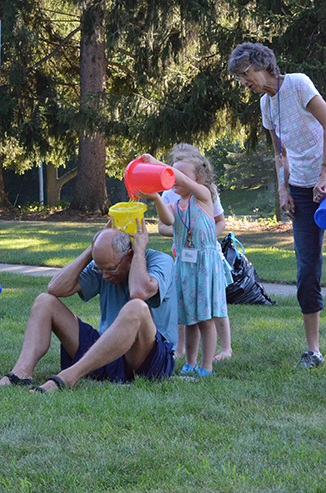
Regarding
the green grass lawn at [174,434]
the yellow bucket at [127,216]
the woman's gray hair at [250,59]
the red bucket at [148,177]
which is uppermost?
the woman's gray hair at [250,59]

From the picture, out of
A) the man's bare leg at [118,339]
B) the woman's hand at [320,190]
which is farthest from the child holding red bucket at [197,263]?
the woman's hand at [320,190]

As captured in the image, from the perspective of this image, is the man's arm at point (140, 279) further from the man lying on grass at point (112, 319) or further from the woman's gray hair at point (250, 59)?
the woman's gray hair at point (250, 59)

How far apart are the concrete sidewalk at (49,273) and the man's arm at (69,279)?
3828 mm

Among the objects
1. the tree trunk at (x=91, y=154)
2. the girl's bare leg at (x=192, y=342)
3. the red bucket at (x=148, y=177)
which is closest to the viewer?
the red bucket at (x=148, y=177)

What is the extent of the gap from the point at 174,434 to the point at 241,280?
3.84 metres

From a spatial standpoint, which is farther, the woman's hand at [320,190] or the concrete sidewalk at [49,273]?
the concrete sidewalk at [49,273]

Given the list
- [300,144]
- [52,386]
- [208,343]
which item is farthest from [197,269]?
[52,386]

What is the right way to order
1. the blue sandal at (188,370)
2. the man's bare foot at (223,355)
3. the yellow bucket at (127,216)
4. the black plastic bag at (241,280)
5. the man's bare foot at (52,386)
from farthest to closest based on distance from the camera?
the black plastic bag at (241,280) → the man's bare foot at (223,355) → the blue sandal at (188,370) → the yellow bucket at (127,216) → the man's bare foot at (52,386)

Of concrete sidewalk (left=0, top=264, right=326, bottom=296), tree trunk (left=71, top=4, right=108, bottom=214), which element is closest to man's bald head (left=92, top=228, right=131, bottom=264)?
concrete sidewalk (left=0, top=264, right=326, bottom=296)

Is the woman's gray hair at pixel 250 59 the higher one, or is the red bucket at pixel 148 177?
the woman's gray hair at pixel 250 59

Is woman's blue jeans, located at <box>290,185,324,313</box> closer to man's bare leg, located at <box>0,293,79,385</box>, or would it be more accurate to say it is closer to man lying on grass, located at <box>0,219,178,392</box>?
man lying on grass, located at <box>0,219,178,392</box>

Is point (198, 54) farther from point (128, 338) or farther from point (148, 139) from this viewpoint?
point (128, 338)

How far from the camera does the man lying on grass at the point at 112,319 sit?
3.33 meters

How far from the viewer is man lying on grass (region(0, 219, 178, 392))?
3334 millimetres
